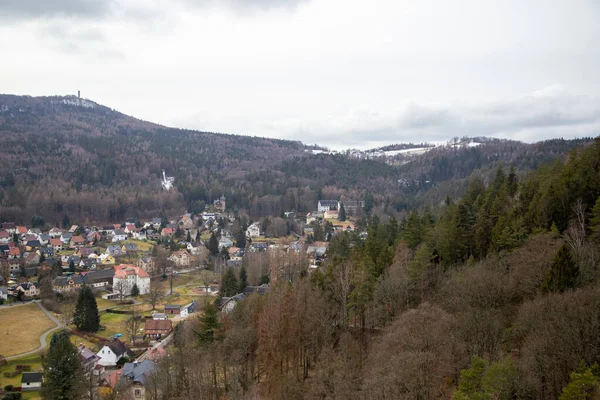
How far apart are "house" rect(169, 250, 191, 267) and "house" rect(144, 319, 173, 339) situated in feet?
76.4

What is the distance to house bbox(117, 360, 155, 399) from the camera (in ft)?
71.7

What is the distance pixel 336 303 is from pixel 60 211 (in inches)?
3202

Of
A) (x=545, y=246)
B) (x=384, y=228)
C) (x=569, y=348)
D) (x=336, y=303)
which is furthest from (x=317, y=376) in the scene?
(x=384, y=228)

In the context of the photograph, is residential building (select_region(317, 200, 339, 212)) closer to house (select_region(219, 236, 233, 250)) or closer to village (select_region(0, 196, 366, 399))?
village (select_region(0, 196, 366, 399))

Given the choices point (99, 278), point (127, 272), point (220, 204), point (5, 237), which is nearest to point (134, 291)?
point (127, 272)

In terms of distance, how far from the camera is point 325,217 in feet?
301

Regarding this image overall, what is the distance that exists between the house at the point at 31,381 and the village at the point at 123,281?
57 millimetres

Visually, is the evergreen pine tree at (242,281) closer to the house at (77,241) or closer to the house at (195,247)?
the house at (195,247)

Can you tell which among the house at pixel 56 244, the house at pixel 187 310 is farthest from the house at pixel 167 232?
the house at pixel 187 310

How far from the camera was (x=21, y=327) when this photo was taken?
33.9 m

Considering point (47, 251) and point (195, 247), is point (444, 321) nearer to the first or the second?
point (195, 247)

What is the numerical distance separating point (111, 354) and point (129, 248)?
3733 centimetres

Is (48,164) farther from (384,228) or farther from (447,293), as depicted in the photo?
(447,293)

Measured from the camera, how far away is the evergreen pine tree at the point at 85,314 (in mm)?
33594
